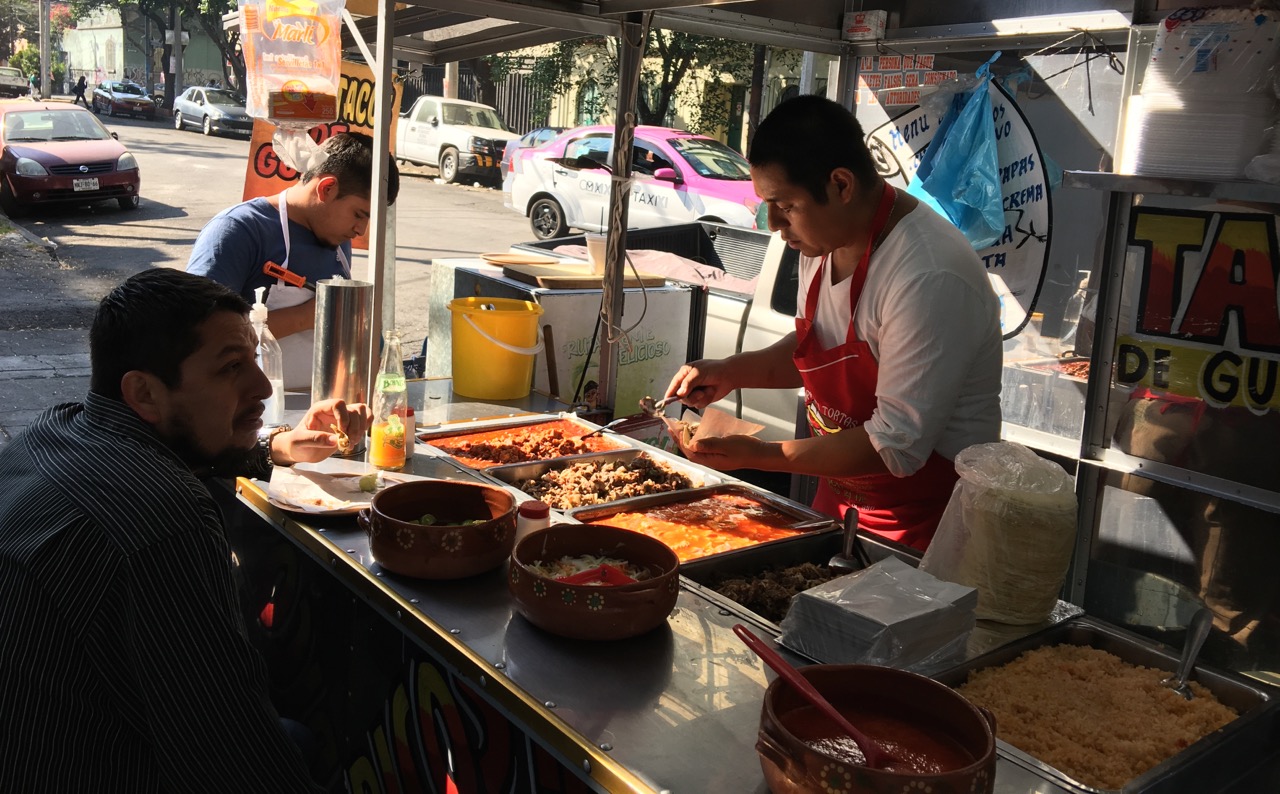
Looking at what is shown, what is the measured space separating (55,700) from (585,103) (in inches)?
965

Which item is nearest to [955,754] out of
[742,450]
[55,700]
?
[742,450]

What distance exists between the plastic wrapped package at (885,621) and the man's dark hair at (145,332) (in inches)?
48.5

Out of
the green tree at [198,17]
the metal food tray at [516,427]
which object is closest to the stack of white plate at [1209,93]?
the metal food tray at [516,427]

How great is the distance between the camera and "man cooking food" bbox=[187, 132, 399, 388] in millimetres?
3287

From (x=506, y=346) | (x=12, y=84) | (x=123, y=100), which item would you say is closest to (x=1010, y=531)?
(x=506, y=346)

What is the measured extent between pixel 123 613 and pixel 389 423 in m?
1.28

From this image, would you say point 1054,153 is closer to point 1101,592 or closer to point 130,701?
point 1101,592

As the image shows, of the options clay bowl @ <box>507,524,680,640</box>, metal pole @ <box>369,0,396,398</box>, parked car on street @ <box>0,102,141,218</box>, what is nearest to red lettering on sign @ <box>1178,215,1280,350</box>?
clay bowl @ <box>507,524,680,640</box>

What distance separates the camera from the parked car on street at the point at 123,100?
35406 mm

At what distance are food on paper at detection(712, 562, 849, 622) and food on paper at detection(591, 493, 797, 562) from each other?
0.38ft

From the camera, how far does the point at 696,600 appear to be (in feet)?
7.04

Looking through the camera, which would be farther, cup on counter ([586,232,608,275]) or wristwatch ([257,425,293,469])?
cup on counter ([586,232,608,275])

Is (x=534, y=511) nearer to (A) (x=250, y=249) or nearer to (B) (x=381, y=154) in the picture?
(B) (x=381, y=154)

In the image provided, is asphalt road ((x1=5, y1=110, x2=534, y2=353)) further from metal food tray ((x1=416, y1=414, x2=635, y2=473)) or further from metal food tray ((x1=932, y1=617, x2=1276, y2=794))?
metal food tray ((x1=932, y1=617, x2=1276, y2=794))
